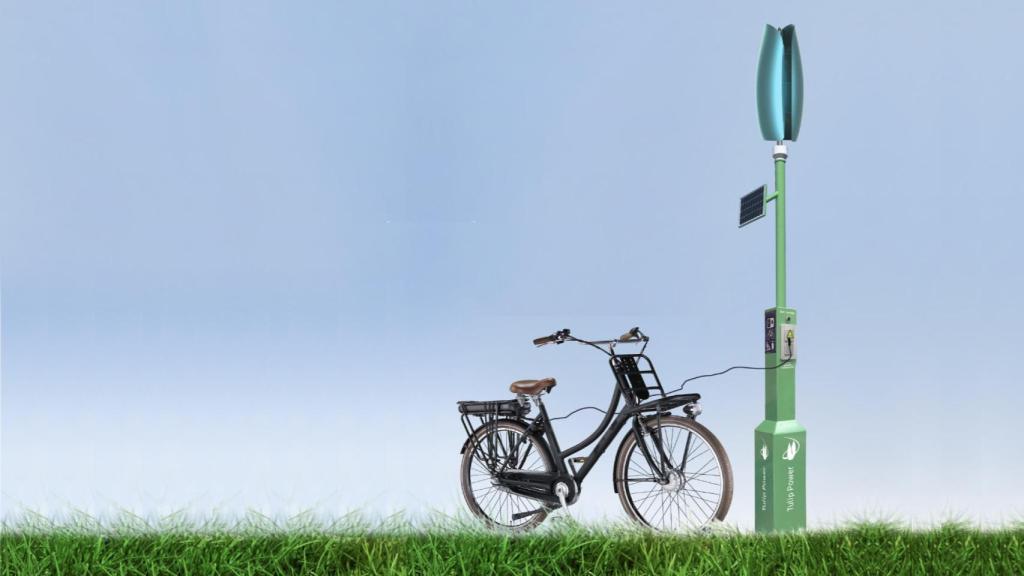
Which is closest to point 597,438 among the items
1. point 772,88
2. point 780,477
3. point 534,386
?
point 534,386

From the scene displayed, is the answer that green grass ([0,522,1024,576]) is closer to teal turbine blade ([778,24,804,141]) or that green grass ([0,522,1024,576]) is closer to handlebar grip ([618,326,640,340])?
handlebar grip ([618,326,640,340])

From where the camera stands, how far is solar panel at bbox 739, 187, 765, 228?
4676 millimetres

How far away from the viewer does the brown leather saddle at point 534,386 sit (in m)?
4.80

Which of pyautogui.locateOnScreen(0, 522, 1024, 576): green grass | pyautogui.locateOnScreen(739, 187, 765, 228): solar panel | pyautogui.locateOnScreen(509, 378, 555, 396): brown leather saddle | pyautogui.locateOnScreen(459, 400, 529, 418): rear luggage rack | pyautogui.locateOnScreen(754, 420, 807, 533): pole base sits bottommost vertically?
pyautogui.locateOnScreen(0, 522, 1024, 576): green grass

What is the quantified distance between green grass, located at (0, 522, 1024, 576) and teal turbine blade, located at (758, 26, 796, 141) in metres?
2.25

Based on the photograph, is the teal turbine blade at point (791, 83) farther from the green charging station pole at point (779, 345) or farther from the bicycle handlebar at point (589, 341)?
the bicycle handlebar at point (589, 341)

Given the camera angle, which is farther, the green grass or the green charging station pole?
the green charging station pole

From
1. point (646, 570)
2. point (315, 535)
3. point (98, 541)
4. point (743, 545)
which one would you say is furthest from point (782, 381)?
point (98, 541)

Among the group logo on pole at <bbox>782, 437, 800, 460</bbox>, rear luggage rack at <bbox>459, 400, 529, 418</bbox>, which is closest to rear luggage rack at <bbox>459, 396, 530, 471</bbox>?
rear luggage rack at <bbox>459, 400, 529, 418</bbox>

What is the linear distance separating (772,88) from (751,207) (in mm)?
689

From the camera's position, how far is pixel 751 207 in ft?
15.6

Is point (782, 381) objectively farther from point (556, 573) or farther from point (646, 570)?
point (556, 573)

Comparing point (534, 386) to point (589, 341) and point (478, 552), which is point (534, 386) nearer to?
point (589, 341)

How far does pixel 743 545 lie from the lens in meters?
4.14
